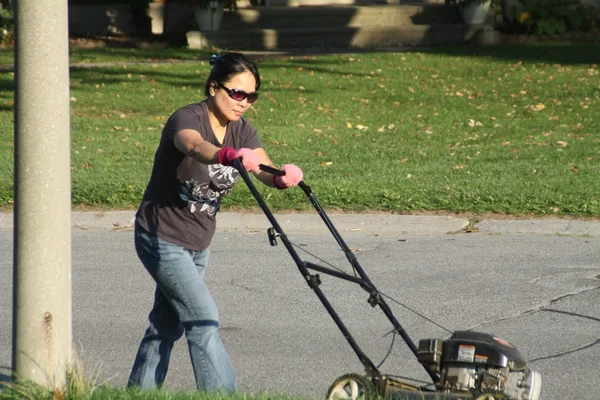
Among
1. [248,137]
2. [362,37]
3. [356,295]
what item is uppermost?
[248,137]

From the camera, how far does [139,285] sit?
754cm

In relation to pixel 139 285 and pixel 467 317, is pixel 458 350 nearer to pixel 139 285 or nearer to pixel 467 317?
pixel 467 317

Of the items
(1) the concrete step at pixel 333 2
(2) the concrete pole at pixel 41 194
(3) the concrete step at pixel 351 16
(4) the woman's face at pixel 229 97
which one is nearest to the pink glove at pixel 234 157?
(4) the woman's face at pixel 229 97

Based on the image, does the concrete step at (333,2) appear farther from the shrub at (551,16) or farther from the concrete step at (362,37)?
the shrub at (551,16)

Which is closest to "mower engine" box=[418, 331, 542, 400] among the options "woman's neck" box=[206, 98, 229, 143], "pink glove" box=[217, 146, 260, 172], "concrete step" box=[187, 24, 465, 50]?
"pink glove" box=[217, 146, 260, 172]

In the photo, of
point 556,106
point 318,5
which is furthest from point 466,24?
point 556,106

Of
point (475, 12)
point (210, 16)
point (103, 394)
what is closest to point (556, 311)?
point (103, 394)

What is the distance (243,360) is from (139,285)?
200cm

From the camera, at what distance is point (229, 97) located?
14.5 ft

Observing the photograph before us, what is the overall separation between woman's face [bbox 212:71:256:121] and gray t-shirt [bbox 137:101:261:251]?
0.10 meters

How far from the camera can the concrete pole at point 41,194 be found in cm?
398

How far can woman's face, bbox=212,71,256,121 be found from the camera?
442 cm

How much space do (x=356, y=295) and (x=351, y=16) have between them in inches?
678

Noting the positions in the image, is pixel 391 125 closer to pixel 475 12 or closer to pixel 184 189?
pixel 475 12
